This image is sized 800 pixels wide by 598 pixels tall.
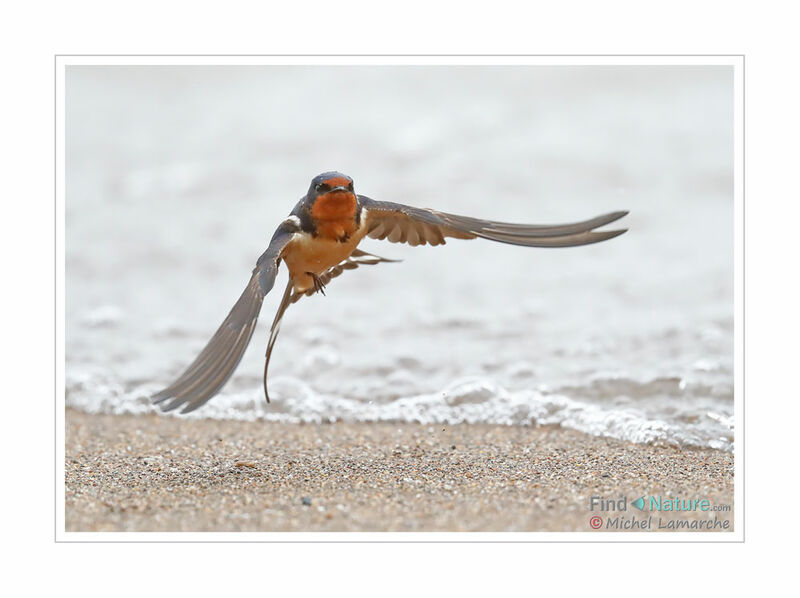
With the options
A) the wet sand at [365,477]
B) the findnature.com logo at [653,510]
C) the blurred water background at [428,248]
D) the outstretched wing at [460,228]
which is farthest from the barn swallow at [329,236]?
the findnature.com logo at [653,510]

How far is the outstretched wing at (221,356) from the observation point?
2838 millimetres

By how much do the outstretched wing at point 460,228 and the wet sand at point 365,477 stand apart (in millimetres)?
1104

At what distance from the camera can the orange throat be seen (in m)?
3.83

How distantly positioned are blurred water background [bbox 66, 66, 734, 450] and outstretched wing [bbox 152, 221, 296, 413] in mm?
920

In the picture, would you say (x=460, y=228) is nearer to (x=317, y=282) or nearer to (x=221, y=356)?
(x=317, y=282)

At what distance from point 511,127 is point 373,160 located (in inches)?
60.3

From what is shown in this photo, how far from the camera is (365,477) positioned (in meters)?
3.99

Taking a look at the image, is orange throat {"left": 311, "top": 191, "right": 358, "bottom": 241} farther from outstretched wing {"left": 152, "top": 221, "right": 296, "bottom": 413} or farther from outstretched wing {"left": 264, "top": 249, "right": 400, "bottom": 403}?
outstretched wing {"left": 152, "top": 221, "right": 296, "bottom": 413}

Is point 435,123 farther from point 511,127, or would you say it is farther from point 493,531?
point 493,531

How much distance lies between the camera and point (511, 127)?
9180 mm

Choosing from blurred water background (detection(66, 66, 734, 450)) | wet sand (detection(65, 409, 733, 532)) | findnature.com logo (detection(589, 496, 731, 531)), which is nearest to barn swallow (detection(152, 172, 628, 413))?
blurred water background (detection(66, 66, 734, 450))

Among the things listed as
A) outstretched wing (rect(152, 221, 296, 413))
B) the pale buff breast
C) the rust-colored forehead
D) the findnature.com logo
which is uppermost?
the rust-colored forehead

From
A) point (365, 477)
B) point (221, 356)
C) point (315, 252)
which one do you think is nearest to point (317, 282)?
point (315, 252)
